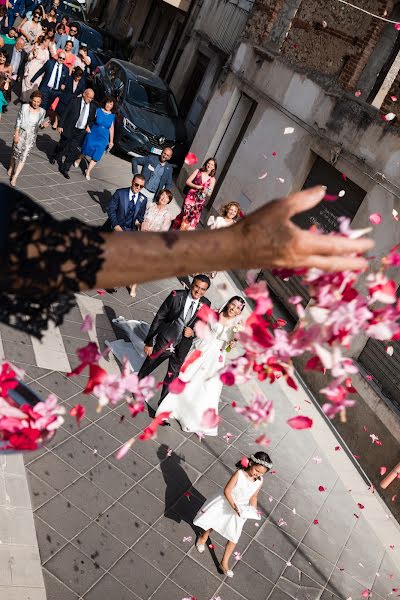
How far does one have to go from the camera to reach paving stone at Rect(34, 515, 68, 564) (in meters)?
5.72

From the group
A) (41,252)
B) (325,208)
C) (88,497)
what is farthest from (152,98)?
(41,252)

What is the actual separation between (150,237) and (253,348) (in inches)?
48.6

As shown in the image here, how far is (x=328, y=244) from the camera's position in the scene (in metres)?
2.09

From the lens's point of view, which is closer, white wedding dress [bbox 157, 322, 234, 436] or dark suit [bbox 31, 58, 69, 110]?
white wedding dress [bbox 157, 322, 234, 436]

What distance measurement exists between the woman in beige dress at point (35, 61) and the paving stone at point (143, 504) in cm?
1197

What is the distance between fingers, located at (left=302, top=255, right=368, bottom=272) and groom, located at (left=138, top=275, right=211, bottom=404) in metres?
5.70

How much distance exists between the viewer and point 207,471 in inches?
305

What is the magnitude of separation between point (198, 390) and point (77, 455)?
5.98ft

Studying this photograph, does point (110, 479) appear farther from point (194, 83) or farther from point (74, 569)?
point (194, 83)

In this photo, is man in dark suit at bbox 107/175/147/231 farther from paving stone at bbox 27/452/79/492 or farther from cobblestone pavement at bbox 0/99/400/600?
paving stone at bbox 27/452/79/492

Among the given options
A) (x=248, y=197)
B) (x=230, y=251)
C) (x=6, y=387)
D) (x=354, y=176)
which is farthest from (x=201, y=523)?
(x=248, y=197)

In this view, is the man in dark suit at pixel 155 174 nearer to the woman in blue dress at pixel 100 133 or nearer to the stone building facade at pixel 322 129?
the woman in blue dress at pixel 100 133

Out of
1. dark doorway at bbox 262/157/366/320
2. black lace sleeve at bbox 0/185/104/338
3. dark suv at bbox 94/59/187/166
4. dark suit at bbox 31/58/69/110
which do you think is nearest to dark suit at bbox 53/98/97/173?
dark suit at bbox 31/58/69/110

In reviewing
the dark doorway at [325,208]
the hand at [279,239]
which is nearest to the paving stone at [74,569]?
the hand at [279,239]
